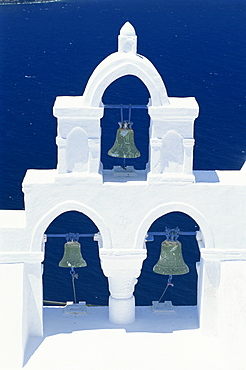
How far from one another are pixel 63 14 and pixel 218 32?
99.0 ft

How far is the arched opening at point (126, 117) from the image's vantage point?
56.0 metres

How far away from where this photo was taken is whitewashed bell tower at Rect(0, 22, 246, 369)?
73.9ft

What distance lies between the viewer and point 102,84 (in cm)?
2230

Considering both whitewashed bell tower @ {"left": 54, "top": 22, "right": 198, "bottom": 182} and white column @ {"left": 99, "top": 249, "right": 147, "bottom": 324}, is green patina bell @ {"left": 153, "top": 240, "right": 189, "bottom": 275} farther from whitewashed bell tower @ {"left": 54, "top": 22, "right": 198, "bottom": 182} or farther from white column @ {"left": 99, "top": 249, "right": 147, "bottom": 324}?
whitewashed bell tower @ {"left": 54, "top": 22, "right": 198, "bottom": 182}

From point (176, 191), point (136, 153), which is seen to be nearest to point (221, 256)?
point (176, 191)

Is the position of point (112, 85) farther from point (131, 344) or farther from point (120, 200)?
point (131, 344)

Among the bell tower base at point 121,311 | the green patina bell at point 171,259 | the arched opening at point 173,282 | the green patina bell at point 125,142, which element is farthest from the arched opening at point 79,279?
the green patina bell at point 125,142

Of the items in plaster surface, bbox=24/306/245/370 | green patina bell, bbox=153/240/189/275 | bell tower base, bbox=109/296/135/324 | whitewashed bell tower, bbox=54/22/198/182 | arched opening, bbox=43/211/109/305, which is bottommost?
plaster surface, bbox=24/306/245/370

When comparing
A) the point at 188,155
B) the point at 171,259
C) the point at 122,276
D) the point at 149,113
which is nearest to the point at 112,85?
the point at 171,259

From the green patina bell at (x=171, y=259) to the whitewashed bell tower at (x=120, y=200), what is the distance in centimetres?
127

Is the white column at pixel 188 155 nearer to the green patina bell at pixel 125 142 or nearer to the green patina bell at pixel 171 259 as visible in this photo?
the green patina bell at pixel 125 142

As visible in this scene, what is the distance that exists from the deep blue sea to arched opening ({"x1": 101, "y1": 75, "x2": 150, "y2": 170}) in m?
0.09

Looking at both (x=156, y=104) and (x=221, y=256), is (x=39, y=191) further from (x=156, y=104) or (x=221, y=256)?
(x=221, y=256)

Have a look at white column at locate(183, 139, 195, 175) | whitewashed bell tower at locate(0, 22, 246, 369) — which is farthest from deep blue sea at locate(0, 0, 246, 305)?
white column at locate(183, 139, 195, 175)
